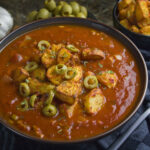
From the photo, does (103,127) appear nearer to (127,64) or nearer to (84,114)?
(84,114)

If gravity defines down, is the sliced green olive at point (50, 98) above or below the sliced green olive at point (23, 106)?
above

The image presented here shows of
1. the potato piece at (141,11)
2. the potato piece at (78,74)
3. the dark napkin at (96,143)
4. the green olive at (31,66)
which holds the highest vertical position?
the potato piece at (141,11)

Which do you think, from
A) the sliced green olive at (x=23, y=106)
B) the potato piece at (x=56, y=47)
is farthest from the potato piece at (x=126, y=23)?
the sliced green olive at (x=23, y=106)

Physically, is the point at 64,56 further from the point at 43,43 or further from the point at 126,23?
the point at 126,23

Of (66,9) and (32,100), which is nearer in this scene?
(32,100)

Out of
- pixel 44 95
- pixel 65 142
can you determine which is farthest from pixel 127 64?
pixel 65 142

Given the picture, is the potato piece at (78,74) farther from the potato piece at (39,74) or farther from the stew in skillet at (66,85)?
the potato piece at (39,74)

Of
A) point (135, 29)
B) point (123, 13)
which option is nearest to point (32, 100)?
point (135, 29)
